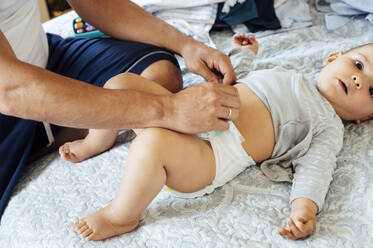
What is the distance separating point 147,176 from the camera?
823 millimetres

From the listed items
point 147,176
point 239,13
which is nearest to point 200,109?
point 147,176

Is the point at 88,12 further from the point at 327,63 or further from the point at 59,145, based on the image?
the point at 327,63

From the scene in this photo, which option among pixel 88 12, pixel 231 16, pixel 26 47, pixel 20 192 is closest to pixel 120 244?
pixel 20 192

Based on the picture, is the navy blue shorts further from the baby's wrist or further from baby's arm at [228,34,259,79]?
the baby's wrist

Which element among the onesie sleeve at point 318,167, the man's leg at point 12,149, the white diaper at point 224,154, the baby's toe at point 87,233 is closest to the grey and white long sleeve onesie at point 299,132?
the onesie sleeve at point 318,167

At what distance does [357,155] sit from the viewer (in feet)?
3.46

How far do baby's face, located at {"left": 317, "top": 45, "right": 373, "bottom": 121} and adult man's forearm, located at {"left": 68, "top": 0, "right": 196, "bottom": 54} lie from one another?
0.47m

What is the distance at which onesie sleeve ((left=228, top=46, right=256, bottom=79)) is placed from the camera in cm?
127

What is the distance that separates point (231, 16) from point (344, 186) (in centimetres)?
92

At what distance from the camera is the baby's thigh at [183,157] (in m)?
0.85

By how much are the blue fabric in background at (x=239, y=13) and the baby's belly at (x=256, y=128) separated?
24.6 inches

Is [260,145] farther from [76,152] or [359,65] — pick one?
[76,152]

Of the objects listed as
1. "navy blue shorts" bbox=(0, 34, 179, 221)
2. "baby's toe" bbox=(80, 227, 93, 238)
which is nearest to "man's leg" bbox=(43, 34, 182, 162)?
"navy blue shorts" bbox=(0, 34, 179, 221)

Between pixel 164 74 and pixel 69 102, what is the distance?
45 centimetres
